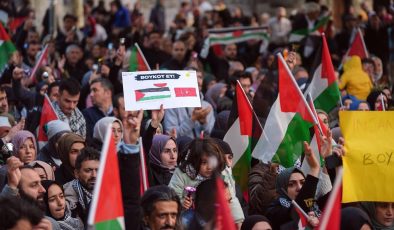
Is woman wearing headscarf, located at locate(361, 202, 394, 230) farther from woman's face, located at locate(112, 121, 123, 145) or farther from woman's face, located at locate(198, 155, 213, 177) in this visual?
woman's face, located at locate(112, 121, 123, 145)

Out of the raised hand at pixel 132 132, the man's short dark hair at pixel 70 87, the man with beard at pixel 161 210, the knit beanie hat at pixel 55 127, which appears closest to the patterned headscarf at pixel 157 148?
the knit beanie hat at pixel 55 127

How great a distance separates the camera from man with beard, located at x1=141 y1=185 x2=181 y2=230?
25.6ft

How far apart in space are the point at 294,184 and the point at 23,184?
1840 millimetres

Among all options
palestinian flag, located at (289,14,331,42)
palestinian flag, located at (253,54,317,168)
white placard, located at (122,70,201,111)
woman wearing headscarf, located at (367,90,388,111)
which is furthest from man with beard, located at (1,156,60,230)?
palestinian flag, located at (289,14,331,42)

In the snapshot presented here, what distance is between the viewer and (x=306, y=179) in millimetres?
8891

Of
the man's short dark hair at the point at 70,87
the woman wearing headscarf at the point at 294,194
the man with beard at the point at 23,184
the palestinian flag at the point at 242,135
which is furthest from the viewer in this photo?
the man's short dark hair at the point at 70,87

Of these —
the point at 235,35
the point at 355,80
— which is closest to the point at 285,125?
the point at 355,80

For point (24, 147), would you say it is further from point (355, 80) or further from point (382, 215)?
point (355, 80)

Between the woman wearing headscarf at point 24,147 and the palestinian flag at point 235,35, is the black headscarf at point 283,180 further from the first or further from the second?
the palestinian flag at point 235,35

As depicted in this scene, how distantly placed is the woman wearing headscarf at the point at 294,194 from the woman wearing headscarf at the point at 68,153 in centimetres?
172

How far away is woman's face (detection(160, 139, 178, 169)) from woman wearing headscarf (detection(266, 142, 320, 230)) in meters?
1.08

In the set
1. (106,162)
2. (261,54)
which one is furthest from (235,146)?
(261,54)

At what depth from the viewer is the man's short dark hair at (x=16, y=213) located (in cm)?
725

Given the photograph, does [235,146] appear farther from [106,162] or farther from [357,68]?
[357,68]
